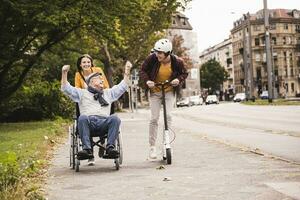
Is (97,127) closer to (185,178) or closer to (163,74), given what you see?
(163,74)

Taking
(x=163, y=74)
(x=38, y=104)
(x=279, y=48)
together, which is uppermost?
(x=279, y=48)

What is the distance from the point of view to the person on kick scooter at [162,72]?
30.0ft

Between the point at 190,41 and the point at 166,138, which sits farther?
the point at 190,41

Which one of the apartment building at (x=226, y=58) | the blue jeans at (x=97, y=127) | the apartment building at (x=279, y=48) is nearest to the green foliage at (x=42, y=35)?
the blue jeans at (x=97, y=127)

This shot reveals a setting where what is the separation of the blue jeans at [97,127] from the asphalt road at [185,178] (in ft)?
1.50

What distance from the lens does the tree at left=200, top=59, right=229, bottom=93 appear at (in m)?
148

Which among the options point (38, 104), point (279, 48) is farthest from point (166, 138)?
point (279, 48)

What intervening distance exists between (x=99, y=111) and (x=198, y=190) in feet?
9.87

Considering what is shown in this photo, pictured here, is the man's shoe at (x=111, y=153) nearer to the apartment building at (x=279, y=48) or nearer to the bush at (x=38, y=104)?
the bush at (x=38, y=104)

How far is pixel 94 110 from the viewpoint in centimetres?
879

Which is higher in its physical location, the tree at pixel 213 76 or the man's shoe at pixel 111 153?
the tree at pixel 213 76

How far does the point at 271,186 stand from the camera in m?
6.12

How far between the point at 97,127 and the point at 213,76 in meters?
141

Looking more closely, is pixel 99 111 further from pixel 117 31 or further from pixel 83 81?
pixel 117 31
